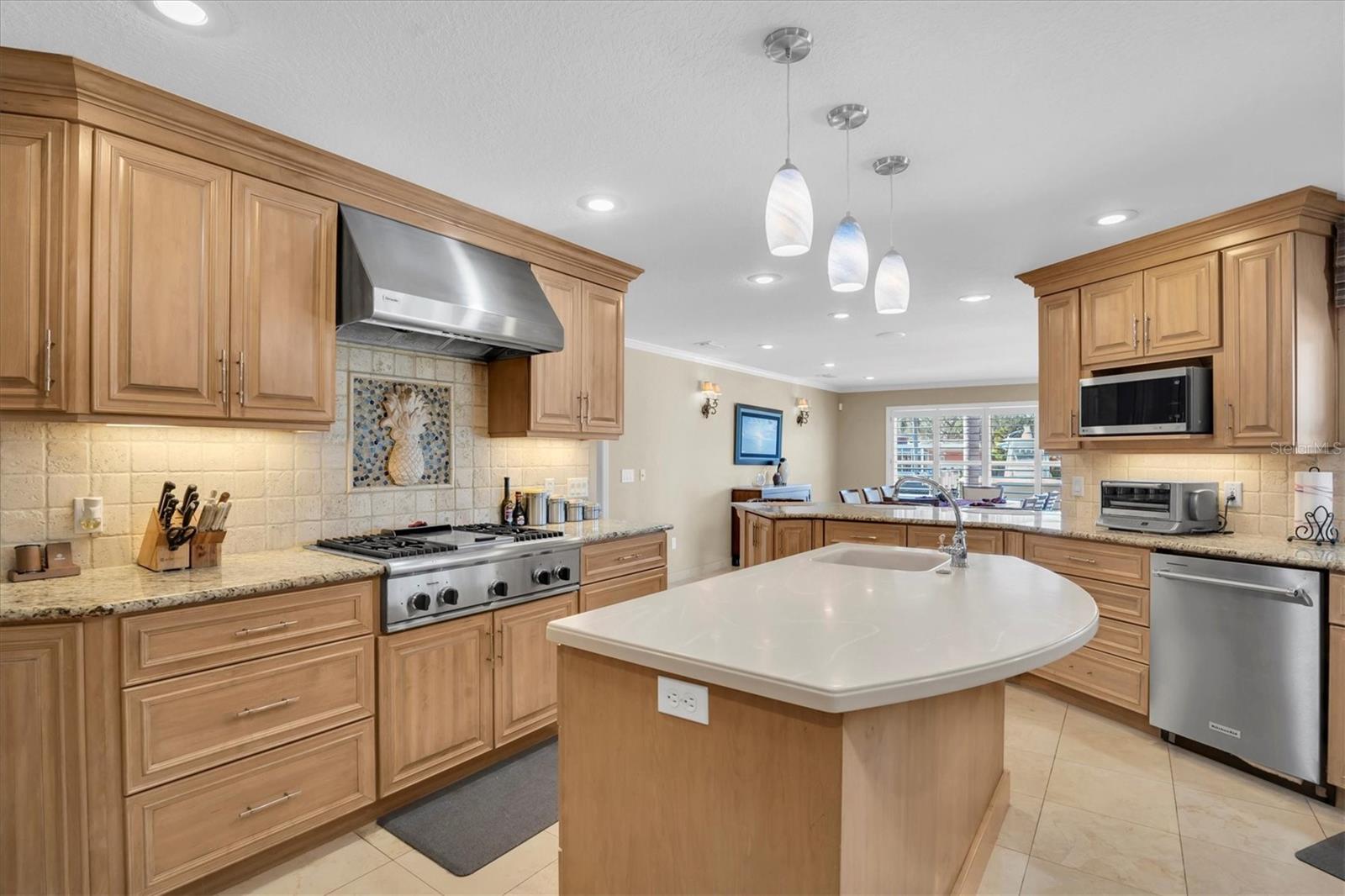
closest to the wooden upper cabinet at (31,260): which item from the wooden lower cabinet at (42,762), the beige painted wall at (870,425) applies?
the wooden lower cabinet at (42,762)

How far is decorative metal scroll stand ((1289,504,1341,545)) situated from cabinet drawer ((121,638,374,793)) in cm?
394

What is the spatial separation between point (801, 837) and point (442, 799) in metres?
1.79

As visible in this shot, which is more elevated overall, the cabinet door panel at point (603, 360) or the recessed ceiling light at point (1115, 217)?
the recessed ceiling light at point (1115, 217)

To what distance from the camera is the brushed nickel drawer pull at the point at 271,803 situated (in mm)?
1998

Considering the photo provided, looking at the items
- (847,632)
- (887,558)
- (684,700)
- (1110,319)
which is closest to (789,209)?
(847,632)

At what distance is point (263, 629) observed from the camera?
2029 mm

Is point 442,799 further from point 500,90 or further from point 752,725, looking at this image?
point 500,90

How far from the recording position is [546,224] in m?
3.11

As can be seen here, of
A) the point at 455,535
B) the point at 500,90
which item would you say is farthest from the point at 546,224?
the point at 455,535

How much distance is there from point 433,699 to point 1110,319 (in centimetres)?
375

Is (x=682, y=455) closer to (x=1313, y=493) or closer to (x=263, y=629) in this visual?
(x=1313, y=493)

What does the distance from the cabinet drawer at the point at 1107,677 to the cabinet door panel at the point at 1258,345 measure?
1.15 meters

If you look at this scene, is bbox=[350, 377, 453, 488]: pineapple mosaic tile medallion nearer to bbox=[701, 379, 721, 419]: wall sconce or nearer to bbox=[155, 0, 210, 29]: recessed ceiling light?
bbox=[155, 0, 210, 29]: recessed ceiling light

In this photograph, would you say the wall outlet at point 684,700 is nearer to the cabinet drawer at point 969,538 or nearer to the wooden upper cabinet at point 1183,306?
the cabinet drawer at point 969,538
